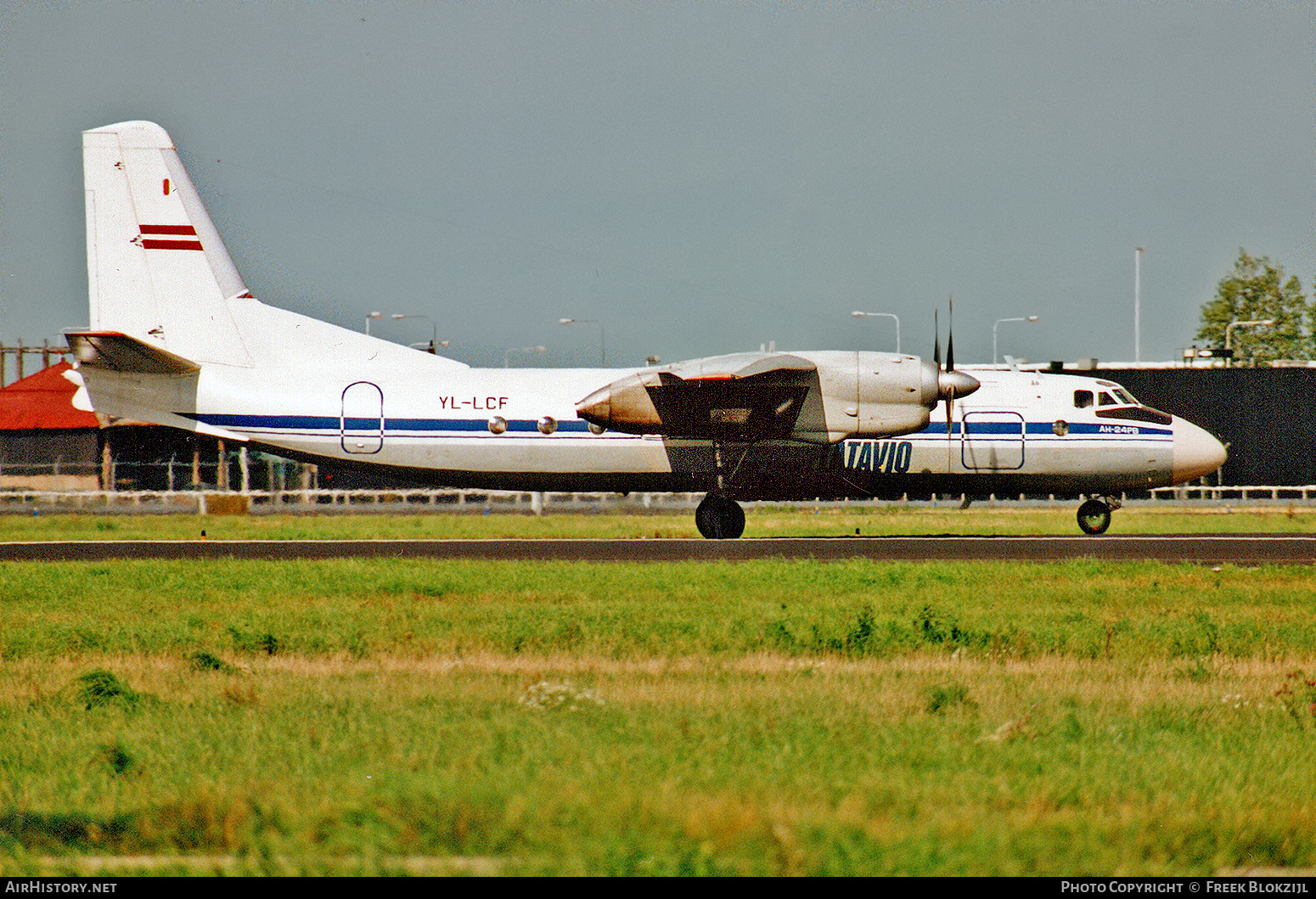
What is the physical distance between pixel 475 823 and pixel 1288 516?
4372 cm

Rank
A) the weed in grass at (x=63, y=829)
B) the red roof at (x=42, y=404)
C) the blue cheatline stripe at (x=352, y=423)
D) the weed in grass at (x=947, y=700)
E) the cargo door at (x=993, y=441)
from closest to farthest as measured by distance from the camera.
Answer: the weed in grass at (x=63, y=829), the weed in grass at (x=947, y=700), the blue cheatline stripe at (x=352, y=423), the cargo door at (x=993, y=441), the red roof at (x=42, y=404)

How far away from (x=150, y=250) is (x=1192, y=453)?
26582mm

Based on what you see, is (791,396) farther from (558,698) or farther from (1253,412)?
(1253,412)

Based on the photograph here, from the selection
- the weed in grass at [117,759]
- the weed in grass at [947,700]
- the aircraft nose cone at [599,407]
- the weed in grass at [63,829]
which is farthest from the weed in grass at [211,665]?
→ the aircraft nose cone at [599,407]

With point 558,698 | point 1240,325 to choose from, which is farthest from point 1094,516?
point 1240,325

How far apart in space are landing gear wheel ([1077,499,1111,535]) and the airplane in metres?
2.06

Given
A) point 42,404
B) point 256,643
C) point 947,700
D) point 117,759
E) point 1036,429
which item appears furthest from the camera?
point 42,404

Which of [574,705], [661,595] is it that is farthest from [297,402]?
[574,705]

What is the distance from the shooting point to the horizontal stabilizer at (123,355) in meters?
25.8

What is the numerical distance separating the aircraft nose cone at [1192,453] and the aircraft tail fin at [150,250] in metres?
23.7

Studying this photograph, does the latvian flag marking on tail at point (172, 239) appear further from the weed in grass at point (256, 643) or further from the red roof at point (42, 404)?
the red roof at point (42, 404)

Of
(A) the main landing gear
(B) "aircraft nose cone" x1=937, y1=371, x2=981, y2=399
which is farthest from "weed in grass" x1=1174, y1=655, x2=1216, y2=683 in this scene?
(A) the main landing gear

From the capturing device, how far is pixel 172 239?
92.2 ft

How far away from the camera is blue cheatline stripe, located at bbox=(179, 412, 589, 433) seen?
27875mm
